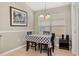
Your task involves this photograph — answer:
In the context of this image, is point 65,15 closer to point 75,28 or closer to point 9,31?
point 75,28

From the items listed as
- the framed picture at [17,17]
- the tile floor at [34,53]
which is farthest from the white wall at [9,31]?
the tile floor at [34,53]

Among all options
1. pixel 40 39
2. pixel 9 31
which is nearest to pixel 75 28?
pixel 40 39

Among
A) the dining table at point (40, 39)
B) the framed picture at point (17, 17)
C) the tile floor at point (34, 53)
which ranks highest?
the framed picture at point (17, 17)

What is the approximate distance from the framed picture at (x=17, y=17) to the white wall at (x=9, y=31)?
0.30ft

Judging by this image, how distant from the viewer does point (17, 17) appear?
98.0 inches

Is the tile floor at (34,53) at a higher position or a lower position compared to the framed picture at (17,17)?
lower

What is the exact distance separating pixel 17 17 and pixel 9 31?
0.46 m

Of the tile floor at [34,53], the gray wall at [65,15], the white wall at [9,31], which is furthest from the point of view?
the gray wall at [65,15]

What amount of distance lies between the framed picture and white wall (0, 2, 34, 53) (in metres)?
0.09

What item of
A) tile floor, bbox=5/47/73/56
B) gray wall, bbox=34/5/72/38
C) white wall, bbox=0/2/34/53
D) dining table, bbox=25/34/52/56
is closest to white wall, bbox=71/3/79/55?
gray wall, bbox=34/5/72/38

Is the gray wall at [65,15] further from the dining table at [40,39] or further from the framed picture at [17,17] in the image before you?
the framed picture at [17,17]

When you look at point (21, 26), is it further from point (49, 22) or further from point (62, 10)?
point (62, 10)

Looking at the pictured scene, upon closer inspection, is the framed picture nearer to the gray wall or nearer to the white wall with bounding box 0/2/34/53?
the white wall with bounding box 0/2/34/53

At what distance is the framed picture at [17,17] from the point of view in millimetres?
2457
